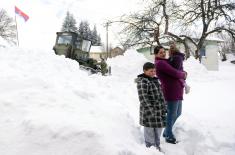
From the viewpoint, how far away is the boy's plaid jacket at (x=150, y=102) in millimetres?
5801

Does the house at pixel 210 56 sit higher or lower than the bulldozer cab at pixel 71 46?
lower

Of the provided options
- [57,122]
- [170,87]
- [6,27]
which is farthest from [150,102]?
[6,27]

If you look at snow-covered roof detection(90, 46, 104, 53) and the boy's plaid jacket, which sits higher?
the boy's plaid jacket

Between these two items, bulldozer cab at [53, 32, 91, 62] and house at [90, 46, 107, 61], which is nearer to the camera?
bulldozer cab at [53, 32, 91, 62]

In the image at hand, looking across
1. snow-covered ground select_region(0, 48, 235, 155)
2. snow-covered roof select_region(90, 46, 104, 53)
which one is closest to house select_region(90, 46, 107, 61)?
snow-covered roof select_region(90, 46, 104, 53)

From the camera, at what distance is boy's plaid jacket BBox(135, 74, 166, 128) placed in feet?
19.0

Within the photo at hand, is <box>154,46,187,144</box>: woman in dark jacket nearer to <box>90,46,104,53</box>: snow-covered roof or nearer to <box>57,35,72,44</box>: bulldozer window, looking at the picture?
<box>57,35,72,44</box>: bulldozer window

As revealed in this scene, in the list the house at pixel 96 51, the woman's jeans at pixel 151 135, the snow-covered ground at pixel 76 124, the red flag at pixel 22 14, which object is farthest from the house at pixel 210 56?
the house at pixel 96 51

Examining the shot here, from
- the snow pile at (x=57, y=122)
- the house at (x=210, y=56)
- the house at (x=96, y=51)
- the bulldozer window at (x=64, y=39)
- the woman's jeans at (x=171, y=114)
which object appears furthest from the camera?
the house at (x=96, y=51)

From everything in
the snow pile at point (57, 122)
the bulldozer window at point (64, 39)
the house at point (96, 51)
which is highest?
the bulldozer window at point (64, 39)

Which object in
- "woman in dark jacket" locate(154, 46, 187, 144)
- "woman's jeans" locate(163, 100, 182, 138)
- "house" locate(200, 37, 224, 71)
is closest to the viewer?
"woman in dark jacket" locate(154, 46, 187, 144)

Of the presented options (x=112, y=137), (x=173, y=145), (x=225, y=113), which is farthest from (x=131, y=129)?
(x=225, y=113)

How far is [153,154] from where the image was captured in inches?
182

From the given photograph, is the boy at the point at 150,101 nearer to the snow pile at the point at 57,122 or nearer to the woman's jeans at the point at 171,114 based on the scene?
the snow pile at the point at 57,122
